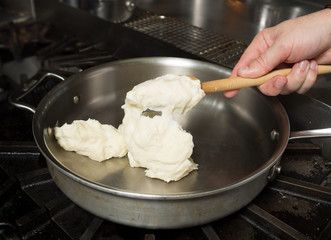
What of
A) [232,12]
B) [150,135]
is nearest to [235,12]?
[232,12]

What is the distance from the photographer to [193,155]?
0.97 meters

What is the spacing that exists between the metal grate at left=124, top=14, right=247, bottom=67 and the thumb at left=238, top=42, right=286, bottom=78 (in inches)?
11.0

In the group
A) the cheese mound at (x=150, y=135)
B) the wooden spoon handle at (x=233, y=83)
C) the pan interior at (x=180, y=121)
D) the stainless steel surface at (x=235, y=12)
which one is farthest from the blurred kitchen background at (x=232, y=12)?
the cheese mound at (x=150, y=135)

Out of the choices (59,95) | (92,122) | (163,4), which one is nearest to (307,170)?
(92,122)

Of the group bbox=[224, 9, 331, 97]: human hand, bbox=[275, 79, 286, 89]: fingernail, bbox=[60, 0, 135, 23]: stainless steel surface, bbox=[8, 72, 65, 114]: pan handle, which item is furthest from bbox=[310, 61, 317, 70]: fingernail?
bbox=[60, 0, 135, 23]: stainless steel surface

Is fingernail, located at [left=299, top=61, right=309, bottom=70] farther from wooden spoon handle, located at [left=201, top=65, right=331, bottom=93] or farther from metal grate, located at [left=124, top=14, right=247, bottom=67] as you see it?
metal grate, located at [left=124, top=14, right=247, bottom=67]

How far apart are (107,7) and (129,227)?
1.12m

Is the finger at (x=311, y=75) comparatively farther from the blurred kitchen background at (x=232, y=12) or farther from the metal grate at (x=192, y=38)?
the blurred kitchen background at (x=232, y=12)

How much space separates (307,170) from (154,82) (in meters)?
0.48

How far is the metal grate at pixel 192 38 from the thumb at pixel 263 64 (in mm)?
279

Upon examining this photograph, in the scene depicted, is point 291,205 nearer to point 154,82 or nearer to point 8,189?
point 154,82

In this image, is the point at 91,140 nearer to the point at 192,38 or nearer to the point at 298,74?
the point at 298,74

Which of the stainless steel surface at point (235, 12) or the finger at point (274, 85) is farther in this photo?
the stainless steel surface at point (235, 12)

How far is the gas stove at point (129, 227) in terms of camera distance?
0.76 m
